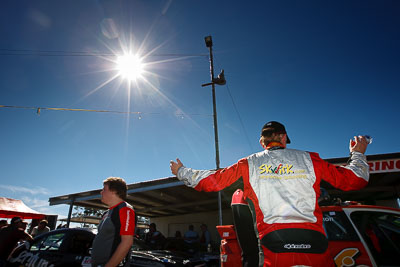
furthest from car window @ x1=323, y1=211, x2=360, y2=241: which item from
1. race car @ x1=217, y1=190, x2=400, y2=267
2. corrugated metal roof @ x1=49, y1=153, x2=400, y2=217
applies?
corrugated metal roof @ x1=49, y1=153, x2=400, y2=217

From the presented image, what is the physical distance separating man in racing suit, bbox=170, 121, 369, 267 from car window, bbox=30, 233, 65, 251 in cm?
400

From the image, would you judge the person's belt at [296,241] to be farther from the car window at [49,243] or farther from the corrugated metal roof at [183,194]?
the corrugated metal roof at [183,194]

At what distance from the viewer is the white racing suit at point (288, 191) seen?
4.62 feet

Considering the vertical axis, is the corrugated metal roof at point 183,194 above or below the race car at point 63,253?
above

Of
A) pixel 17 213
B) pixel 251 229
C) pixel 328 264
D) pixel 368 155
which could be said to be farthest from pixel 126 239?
pixel 17 213

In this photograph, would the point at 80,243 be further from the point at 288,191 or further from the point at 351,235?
the point at 351,235

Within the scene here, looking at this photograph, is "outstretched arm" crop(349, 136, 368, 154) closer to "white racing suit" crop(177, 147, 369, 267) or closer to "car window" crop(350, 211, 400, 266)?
"white racing suit" crop(177, 147, 369, 267)

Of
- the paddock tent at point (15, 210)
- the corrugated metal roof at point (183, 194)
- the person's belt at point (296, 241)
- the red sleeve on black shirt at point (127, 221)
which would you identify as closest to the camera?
the person's belt at point (296, 241)

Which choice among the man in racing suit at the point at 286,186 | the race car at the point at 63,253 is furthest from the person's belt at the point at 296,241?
the race car at the point at 63,253

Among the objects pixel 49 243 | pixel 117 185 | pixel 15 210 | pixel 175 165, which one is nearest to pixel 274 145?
pixel 175 165

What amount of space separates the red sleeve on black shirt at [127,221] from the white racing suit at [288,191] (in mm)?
1000

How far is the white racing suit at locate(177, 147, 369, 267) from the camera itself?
1.41 m

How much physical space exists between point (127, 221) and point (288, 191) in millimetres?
1691

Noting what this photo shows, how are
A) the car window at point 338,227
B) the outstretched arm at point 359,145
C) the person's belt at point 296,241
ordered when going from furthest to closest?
the car window at point 338,227, the outstretched arm at point 359,145, the person's belt at point 296,241
